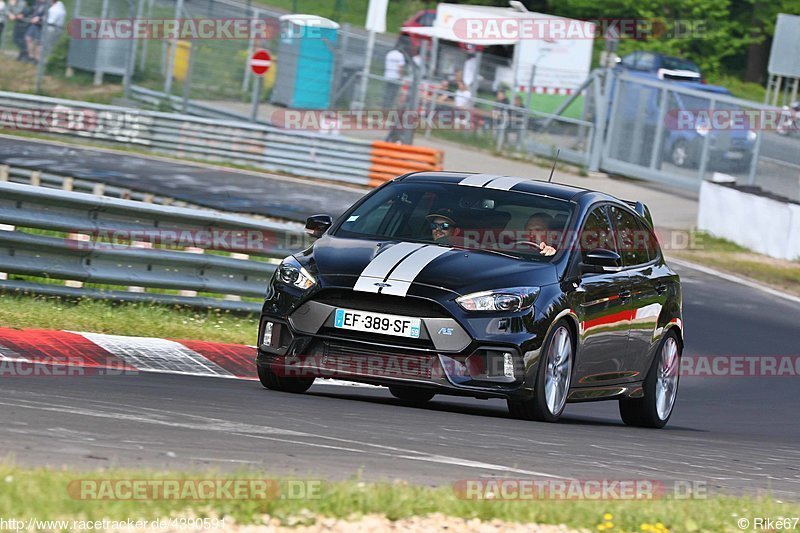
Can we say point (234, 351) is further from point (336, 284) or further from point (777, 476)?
point (777, 476)

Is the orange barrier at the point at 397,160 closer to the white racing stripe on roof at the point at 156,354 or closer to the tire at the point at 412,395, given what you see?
the white racing stripe on roof at the point at 156,354

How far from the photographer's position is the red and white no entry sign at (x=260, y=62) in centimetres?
3269

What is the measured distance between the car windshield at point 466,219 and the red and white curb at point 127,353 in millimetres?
1623

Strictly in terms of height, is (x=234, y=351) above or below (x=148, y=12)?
below

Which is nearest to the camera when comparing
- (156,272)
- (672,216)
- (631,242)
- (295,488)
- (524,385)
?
(295,488)

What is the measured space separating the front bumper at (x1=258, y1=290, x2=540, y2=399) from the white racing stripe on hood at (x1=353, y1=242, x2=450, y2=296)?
3.4 inches

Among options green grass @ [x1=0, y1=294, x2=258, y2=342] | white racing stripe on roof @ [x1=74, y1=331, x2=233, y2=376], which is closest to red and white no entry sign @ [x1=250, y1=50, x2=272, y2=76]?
green grass @ [x1=0, y1=294, x2=258, y2=342]

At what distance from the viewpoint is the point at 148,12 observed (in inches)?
1288

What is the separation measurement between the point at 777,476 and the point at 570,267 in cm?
198

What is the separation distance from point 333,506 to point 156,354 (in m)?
5.62

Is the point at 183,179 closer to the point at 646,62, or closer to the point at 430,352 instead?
the point at 430,352

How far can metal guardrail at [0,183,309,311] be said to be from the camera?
1177 centimetres

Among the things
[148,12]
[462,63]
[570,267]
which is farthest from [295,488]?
[462,63]

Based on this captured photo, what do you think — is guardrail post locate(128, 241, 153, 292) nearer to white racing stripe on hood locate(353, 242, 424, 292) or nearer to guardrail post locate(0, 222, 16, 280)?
guardrail post locate(0, 222, 16, 280)
